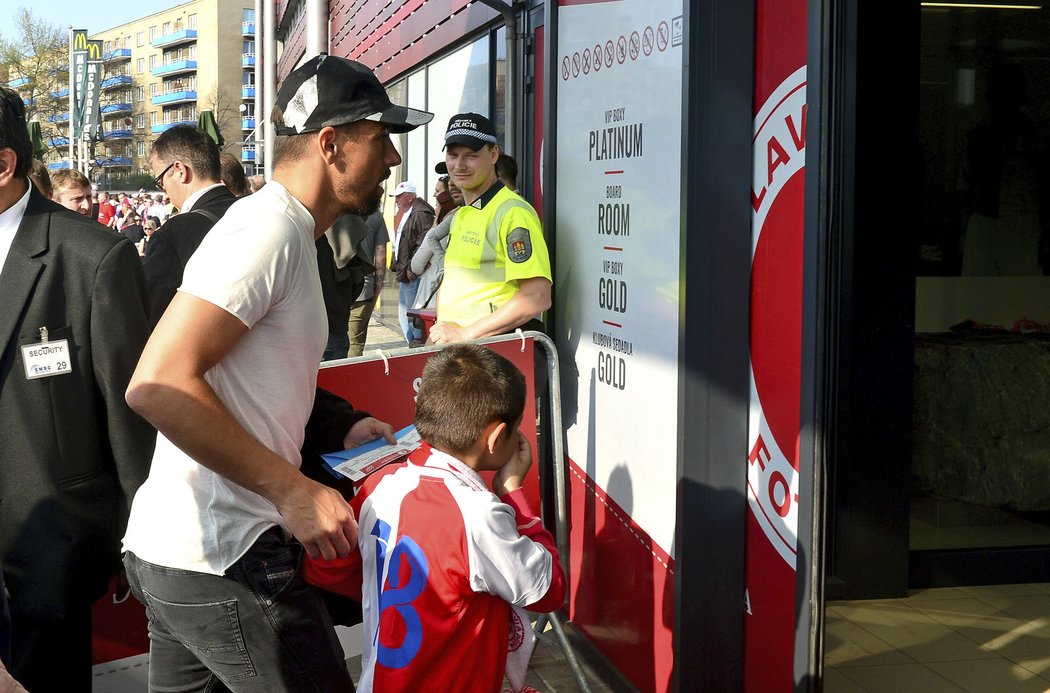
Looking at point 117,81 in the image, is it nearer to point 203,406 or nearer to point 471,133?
point 471,133

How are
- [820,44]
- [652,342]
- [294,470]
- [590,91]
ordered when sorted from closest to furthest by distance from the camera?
[294,470], [820,44], [652,342], [590,91]

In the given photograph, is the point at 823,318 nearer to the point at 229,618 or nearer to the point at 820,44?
the point at 820,44

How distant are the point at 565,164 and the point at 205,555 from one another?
2.72 m

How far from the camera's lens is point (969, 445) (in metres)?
5.61

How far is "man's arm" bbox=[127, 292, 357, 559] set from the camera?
1867 mm

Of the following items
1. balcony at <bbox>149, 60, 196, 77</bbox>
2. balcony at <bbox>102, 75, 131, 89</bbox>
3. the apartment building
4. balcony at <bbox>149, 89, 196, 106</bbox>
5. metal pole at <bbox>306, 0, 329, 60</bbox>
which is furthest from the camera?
balcony at <bbox>102, 75, 131, 89</bbox>

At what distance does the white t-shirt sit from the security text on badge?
67 cm

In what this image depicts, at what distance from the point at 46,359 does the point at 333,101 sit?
3.38 feet

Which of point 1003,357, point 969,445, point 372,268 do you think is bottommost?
point 969,445

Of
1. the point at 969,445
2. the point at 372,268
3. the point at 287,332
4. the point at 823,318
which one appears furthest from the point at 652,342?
the point at 372,268

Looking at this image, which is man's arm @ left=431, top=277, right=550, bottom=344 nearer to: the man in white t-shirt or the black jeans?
the man in white t-shirt

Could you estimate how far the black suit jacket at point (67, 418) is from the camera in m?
2.66

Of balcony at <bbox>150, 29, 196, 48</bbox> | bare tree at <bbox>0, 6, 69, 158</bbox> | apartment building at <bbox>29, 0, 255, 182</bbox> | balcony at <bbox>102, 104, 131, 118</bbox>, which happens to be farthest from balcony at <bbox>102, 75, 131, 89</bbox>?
bare tree at <bbox>0, 6, 69, 158</bbox>

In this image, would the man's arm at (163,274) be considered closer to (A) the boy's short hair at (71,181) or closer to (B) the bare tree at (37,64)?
(A) the boy's short hair at (71,181)
